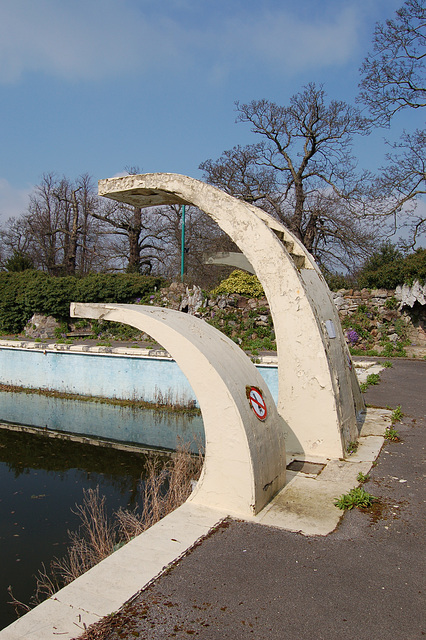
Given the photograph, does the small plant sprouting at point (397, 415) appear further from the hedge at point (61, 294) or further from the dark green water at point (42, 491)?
the hedge at point (61, 294)

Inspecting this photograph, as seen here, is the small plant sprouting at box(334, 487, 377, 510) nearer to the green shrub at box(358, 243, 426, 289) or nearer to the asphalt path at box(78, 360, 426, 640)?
the asphalt path at box(78, 360, 426, 640)

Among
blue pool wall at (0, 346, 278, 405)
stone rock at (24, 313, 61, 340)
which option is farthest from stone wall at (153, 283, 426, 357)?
stone rock at (24, 313, 61, 340)

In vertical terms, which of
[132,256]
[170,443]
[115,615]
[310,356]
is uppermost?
[132,256]

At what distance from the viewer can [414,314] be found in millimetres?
16266

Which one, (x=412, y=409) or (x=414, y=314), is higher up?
(x=414, y=314)

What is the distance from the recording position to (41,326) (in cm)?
2033

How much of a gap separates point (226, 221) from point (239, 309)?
12.3 m

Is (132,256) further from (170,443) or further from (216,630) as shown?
(216,630)

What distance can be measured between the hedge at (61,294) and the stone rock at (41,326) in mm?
247

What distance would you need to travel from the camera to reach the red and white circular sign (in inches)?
169

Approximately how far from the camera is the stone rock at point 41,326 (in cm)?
1988

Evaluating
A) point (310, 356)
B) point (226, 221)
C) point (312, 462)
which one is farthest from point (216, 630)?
point (226, 221)

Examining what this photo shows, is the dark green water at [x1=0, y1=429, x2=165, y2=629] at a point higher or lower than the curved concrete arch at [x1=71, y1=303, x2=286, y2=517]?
lower

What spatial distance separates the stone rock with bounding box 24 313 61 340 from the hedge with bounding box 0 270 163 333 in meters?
0.25
